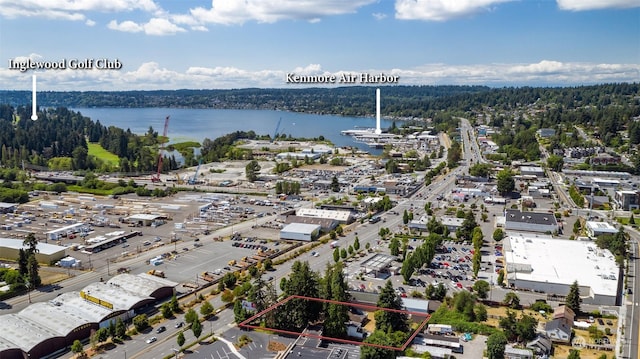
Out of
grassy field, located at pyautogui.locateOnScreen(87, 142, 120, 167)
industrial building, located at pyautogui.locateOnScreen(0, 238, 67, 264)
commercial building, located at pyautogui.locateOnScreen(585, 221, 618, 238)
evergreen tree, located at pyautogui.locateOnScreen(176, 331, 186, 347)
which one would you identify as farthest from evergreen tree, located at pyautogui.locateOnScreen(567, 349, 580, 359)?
grassy field, located at pyautogui.locateOnScreen(87, 142, 120, 167)

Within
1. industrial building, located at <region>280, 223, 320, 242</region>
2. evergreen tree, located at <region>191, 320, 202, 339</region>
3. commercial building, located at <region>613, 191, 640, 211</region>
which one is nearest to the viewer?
evergreen tree, located at <region>191, 320, 202, 339</region>

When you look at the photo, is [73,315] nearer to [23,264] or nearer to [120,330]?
[120,330]

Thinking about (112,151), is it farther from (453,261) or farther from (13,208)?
(453,261)

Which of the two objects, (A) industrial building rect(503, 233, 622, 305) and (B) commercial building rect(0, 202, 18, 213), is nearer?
(A) industrial building rect(503, 233, 622, 305)

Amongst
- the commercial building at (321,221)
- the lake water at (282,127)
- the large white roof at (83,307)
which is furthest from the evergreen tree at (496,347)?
the lake water at (282,127)

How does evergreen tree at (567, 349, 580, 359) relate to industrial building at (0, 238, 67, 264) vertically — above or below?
below

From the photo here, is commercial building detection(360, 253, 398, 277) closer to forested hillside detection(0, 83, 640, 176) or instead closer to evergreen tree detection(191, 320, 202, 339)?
evergreen tree detection(191, 320, 202, 339)
